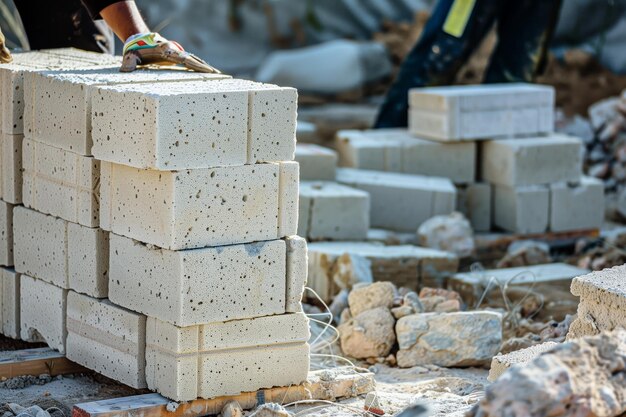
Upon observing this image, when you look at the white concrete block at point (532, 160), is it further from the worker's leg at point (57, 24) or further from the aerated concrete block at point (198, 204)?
the aerated concrete block at point (198, 204)

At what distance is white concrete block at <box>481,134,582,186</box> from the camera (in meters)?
10.4

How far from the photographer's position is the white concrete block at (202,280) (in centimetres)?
564

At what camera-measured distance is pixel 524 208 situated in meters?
10.5

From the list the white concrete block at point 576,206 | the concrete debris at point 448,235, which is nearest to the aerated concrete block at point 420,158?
the white concrete block at point 576,206

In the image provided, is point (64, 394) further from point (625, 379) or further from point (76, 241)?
point (625, 379)

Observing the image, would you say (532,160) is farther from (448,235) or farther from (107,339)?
(107,339)

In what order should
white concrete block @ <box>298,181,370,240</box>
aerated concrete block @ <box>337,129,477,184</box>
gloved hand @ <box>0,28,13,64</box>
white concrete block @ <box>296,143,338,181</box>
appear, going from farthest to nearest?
aerated concrete block @ <box>337,129,477,184</box>, white concrete block @ <box>296,143,338,181</box>, white concrete block @ <box>298,181,370,240</box>, gloved hand @ <box>0,28,13,64</box>

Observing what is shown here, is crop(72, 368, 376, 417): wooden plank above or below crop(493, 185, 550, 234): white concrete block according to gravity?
below

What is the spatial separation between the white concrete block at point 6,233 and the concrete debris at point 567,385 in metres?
3.27

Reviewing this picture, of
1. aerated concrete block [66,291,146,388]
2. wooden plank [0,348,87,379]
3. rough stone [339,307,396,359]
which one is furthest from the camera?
Result: rough stone [339,307,396,359]

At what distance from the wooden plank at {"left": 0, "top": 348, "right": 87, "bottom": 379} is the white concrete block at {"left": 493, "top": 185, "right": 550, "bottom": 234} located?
16.3ft

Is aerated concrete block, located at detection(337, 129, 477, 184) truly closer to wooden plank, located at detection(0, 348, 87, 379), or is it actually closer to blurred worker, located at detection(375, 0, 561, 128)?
blurred worker, located at detection(375, 0, 561, 128)

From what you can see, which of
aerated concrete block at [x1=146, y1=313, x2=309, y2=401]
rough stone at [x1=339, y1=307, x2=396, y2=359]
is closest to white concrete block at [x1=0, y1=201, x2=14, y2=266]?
aerated concrete block at [x1=146, y1=313, x2=309, y2=401]

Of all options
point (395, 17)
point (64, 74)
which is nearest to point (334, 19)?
point (395, 17)
